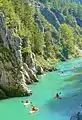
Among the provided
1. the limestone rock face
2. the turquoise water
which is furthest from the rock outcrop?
the turquoise water

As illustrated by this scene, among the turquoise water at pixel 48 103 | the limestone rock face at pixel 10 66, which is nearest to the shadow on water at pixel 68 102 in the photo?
the turquoise water at pixel 48 103

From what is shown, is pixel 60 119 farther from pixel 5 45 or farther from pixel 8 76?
pixel 5 45

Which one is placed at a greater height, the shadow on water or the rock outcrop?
the rock outcrop

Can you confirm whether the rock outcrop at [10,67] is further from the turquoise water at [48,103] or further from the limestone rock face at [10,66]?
the turquoise water at [48,103]

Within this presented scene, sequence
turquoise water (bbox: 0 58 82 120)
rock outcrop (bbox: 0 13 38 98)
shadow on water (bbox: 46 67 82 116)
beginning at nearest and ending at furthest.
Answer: turquoise water (bbox: 0 58 82 120) < shadow on water (bbox: 46 67 82 116) < rock outcrop (bbox: 0 13 38 98)

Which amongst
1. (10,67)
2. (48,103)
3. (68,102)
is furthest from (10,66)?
(68,102)

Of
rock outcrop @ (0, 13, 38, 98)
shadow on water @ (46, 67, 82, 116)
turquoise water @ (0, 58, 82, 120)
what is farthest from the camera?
rock outcrop @ (0, 13, 38, 98)

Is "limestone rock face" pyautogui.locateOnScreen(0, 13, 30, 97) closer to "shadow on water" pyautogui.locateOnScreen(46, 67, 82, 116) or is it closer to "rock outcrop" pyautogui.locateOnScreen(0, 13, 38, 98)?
"rock outcrop" pyautogui.locateOnScreen(0, 13, 38, 98)

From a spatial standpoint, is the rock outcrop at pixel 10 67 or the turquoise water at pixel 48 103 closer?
the turquoise water at pixel 48 103
